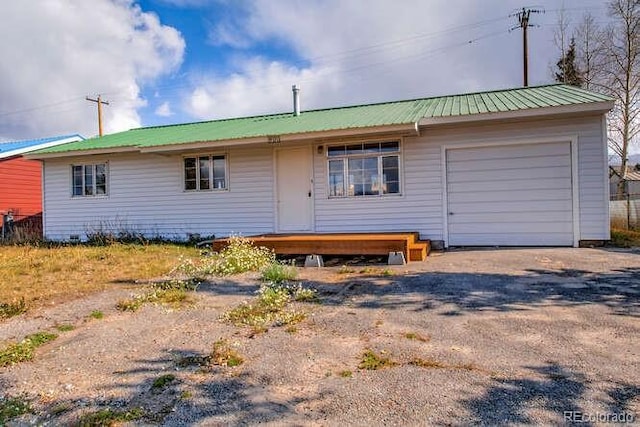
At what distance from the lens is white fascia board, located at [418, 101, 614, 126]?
7492 mm

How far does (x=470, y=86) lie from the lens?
2212 centimetres

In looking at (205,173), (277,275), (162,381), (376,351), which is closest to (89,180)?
(205,173)

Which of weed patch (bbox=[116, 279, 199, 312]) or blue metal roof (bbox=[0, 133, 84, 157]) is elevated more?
blue metal roof (bbox=[0, 133, 84, 157])

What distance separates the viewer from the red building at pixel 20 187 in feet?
57.1

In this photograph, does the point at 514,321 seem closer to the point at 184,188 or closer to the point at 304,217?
the point at 304,217

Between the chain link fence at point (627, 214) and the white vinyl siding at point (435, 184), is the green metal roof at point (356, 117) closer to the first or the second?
the white vinyl siding at point (435, 184)

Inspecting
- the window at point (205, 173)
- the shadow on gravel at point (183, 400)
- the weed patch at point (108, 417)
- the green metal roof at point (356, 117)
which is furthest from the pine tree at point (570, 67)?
the weed patch at point (108, 417)

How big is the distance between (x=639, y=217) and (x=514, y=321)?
1109cm

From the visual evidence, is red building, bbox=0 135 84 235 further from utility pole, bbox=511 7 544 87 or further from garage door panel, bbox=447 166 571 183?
utility pole, bbox=511 7 544 87

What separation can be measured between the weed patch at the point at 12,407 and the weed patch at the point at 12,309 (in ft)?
7.88

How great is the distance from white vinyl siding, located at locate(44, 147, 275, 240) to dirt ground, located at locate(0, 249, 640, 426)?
5250 mm

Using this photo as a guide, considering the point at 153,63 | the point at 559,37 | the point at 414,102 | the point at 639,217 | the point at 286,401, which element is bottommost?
the point at 286,401

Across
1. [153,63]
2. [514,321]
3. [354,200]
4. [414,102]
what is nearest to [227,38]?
[153,63]

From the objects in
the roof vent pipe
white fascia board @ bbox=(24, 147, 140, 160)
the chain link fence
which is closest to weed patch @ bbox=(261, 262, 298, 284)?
white fascia board @ bbox=(24, 147, 140, 160)
